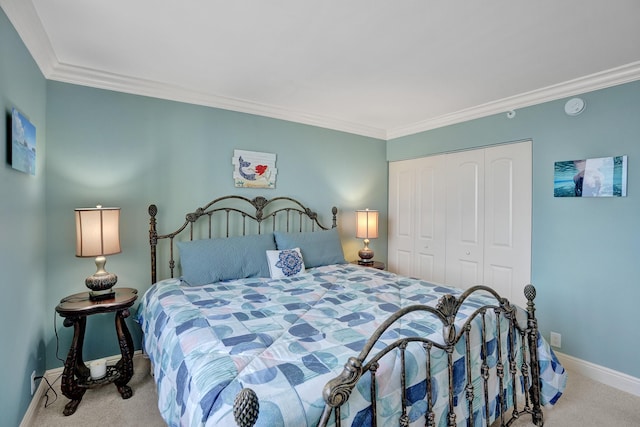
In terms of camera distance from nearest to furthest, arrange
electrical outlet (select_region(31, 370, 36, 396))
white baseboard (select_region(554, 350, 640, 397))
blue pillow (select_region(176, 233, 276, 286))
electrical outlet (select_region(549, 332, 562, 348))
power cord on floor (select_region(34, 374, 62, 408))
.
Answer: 1. electrical outlet (select_region(31, 370, 36, 396))
2. power cord on floor (select_region(34, 374, 62, 408))
3. white baseboard (select_region(554, 350, 640, 397))
4. blue pillow (select_region(176, 233, 276, 286))
5. electrical outlet (select_region(549, 332, 562, 348))

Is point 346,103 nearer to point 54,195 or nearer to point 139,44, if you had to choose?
point 139,44

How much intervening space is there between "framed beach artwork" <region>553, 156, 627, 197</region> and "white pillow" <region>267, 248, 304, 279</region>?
2.38 m

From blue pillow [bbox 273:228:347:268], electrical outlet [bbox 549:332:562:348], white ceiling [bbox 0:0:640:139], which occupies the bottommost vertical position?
electrical outlet [bbox 549:332:562:348]

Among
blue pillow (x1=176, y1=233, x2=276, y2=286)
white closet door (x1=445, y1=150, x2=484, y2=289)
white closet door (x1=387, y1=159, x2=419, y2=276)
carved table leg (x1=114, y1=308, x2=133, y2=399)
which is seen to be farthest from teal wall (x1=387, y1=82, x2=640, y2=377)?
carved table leg (x1=114, y1=308, x2=133, y2=399)

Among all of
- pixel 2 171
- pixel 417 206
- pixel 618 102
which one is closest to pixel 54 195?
pixel 2 171

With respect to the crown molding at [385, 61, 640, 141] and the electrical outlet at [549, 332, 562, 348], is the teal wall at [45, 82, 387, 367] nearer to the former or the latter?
the crown molding at [385, 61, 640, 141]

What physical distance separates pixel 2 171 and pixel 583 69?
150 inches

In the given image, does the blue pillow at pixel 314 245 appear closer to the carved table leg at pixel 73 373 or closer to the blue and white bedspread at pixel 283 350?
the blue and white bedspread at pixel 283 350

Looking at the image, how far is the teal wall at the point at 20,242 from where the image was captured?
1.57 meters

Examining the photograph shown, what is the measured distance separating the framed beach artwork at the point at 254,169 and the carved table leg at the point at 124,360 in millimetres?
1538

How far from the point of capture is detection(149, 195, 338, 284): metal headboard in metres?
2.81


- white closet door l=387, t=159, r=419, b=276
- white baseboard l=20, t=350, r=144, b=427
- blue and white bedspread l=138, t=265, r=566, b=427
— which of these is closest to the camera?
blue and white bedspread l=138, t=265, r=566, b=427

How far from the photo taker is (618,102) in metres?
2.44

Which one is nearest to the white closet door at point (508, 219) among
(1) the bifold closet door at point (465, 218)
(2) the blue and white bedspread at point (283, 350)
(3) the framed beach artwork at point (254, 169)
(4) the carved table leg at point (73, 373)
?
(1) the bifold closet door at point (465, 218)
